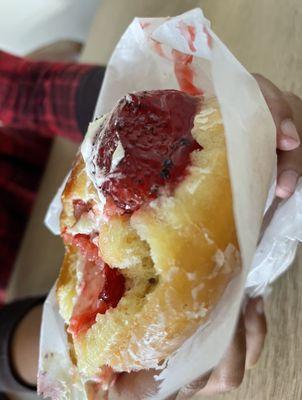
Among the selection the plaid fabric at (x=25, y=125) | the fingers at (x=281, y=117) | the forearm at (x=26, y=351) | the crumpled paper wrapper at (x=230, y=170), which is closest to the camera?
the crumpled paper wrapper at (x=230, y=170)

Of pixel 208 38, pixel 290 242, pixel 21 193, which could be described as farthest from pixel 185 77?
pixel 21 193

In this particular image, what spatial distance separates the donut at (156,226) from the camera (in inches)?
18.8

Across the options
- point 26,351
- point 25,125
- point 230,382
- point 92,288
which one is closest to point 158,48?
point 92,288

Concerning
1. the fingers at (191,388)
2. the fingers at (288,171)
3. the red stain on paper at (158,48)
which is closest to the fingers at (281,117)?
the fingers at (288,171)

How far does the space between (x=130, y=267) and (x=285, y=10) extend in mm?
485

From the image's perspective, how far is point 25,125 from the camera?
4.39 feet

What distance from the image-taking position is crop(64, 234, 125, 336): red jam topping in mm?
532

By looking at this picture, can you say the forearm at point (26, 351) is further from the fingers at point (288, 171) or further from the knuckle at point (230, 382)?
the fingers at point (288, 171)

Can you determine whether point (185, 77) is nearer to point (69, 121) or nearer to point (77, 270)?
point (77, 270)

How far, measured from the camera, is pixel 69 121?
1207 millimetres

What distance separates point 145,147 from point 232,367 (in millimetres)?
289

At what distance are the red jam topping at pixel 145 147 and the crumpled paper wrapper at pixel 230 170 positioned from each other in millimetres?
51

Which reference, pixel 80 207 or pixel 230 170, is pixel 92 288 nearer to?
pixel 80 207

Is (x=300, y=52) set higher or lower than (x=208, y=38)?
lower
